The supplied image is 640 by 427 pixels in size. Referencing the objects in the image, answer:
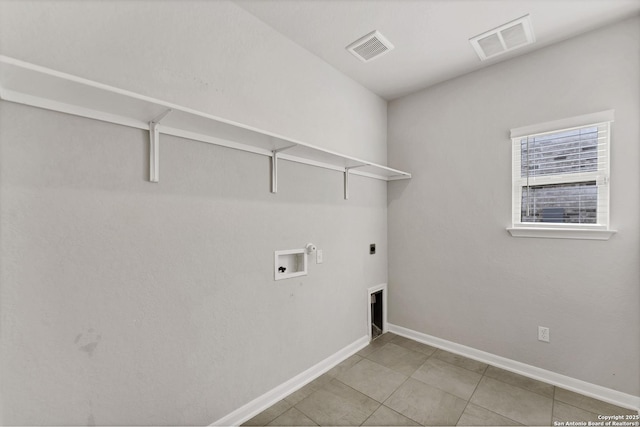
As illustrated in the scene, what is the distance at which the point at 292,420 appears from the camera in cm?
192

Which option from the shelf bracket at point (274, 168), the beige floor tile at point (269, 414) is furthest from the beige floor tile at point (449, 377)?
the shelf bracket at point (274, 168)

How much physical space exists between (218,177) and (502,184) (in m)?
2.55

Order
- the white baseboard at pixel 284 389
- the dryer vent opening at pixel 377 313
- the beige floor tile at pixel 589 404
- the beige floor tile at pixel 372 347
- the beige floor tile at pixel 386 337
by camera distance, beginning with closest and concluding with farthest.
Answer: the white baseboard at pixel 284 389 < the beige floor tile at pixel 589 404 < the beige floor tile at pixel 372 347 < the beige floor tile at pixel 386 337 < the dryer vent opening at pixel 377 313

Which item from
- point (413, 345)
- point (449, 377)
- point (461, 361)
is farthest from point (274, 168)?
point (461, 361)

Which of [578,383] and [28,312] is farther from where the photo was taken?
[578,383]

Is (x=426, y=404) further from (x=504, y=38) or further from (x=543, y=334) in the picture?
(x=504, y=38)

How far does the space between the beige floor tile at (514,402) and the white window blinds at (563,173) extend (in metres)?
1.41

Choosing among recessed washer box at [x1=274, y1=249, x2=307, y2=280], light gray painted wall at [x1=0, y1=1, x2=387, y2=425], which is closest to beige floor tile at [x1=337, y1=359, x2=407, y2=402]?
light gray painted wall at [x1=0, y1=1, x2=387, y2=425]

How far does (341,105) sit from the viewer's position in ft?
9.12

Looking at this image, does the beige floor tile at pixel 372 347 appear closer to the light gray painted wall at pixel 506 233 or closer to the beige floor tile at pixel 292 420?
the light gray painted wall at pixel 506 233

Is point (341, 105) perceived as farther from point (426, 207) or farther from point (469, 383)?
point (469, 383)

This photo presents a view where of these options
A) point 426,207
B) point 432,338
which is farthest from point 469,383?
point 426,207

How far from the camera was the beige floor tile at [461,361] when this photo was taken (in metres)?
2.57

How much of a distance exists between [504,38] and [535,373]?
290 cm
